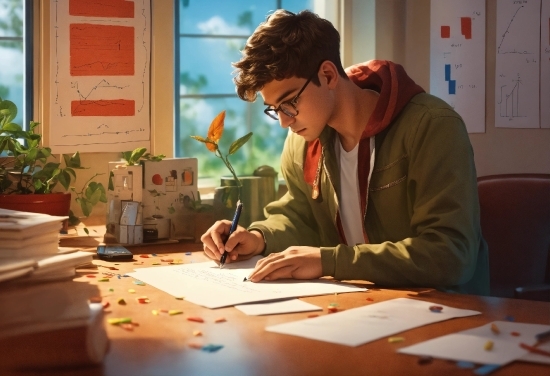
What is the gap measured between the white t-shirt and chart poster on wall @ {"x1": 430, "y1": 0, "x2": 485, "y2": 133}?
0.98 metres

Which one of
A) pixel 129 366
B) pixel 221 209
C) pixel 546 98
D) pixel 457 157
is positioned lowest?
pixel 129 366

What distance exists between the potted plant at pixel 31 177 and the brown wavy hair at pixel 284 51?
73 centimetres

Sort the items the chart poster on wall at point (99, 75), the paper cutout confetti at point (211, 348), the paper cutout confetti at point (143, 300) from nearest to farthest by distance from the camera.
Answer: the paper cutout confetti at point (211, 348) < the paper cutout confetti at point (143, 300) < the chart poster on wall at point (99, 75)

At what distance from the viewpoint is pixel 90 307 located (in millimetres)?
1216

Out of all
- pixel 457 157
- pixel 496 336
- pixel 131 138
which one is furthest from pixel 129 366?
pixel 131 138

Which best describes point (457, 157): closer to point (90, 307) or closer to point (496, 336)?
point (496, 336)

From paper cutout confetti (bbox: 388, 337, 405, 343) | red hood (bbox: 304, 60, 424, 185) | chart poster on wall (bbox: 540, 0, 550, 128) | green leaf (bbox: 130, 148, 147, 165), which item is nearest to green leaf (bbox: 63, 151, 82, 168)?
green leaf (bbox: 130, 148, 147, 165)

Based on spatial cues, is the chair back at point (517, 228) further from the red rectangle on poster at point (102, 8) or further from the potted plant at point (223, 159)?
the red rectangle on poster at point (102, 8)

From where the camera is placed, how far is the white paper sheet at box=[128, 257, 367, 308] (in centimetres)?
155

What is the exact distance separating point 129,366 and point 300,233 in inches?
42.9

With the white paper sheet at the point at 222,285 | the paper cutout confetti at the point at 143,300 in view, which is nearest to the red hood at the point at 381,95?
the white paper sheet at the point at 222,285

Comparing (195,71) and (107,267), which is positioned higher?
(195,71)

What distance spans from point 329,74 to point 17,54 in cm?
126

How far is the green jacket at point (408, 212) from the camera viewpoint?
5.58 feet
